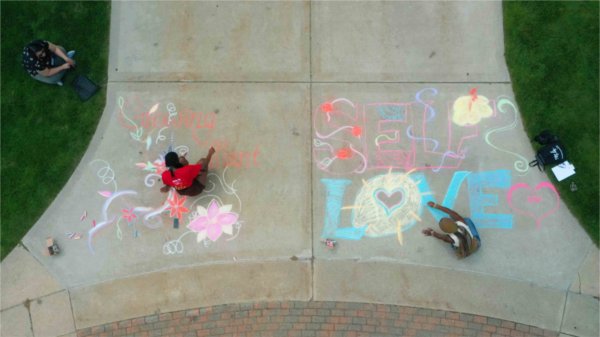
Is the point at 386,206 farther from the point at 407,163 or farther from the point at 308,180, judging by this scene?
the point at 308,180

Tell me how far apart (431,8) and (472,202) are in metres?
2.91

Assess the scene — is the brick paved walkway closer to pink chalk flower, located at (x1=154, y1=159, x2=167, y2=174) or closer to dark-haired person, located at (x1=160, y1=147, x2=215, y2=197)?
dark-haired person, located at (x1=160, y1=147, x2=215, y2=197)

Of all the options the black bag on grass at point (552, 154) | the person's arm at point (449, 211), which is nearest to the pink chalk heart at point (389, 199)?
the person's arm at point (449, 211)

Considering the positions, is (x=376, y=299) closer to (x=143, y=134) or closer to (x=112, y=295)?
(x=112, y=295)

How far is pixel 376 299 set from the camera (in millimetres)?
5340

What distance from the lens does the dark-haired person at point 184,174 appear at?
4.97 metres

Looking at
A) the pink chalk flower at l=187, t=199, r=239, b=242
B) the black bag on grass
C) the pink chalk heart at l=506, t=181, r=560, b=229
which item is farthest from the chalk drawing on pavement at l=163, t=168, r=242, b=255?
the black bag on grass

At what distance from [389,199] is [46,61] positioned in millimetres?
5077

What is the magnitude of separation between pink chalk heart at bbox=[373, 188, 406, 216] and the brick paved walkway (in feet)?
4.24

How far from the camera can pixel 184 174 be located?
5.00m

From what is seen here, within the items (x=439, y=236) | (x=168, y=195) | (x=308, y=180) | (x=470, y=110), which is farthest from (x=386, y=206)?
(x=168, y=195)

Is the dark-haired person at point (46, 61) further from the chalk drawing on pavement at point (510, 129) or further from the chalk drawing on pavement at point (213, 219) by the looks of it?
the chalk drawing on pavement at point (510, 129)

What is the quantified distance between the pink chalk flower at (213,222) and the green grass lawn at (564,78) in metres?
4.34

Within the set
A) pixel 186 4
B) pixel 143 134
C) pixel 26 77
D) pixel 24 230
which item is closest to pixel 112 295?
pixel 24 230
